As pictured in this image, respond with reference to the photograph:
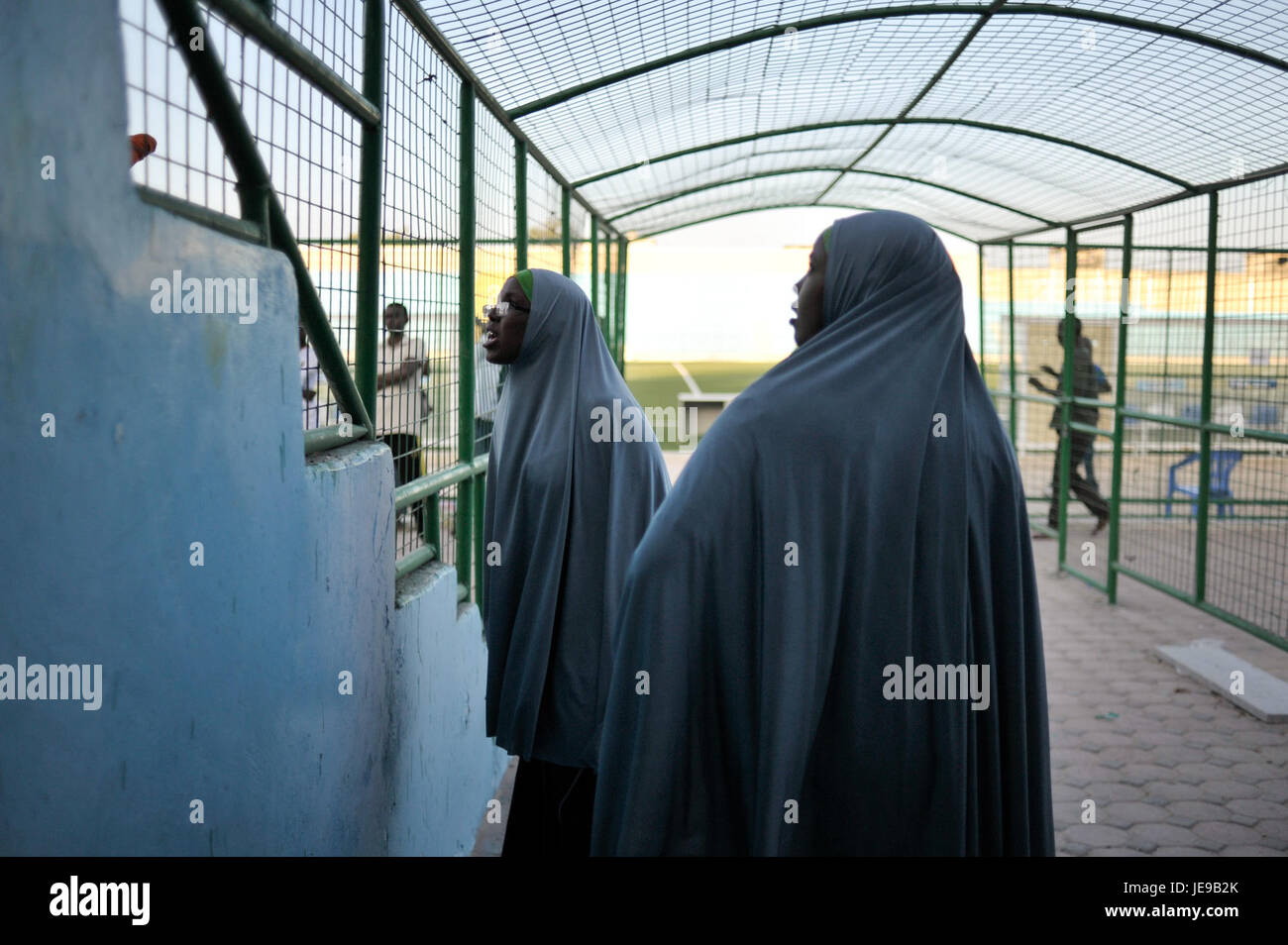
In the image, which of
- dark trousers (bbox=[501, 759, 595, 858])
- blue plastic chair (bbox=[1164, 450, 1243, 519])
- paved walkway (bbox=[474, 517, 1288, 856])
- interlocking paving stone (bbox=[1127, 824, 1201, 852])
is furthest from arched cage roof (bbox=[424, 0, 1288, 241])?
interlocking paving stone (bbox=[1127, 824, 1201, 852])

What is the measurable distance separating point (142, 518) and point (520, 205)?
383 cm

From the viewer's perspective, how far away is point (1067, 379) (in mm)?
8992

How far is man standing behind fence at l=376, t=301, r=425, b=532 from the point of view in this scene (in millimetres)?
3141

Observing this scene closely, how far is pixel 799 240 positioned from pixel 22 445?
2934 centimetres

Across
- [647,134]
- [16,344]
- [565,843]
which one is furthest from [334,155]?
[647,134]

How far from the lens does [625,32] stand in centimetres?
436

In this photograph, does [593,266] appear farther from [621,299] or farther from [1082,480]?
[1082,480]

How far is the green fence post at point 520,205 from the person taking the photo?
16.8ft

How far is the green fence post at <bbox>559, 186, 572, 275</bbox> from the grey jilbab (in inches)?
137

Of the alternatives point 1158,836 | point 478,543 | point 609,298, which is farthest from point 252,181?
point 609,298

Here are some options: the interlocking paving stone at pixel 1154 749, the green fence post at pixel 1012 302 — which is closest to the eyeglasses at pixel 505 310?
the interlocking paving stone at pixel 1154 749

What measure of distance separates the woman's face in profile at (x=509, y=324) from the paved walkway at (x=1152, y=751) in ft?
6.47

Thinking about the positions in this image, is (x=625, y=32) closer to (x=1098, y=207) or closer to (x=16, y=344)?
(x=16, y=344)

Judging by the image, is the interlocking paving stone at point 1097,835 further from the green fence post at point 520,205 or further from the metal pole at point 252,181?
the green fence post at point 520,205
